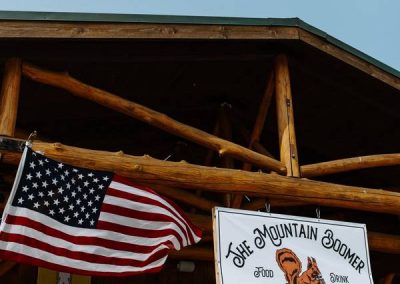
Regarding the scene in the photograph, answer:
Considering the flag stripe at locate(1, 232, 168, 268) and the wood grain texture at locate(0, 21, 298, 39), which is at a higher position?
the wood grain texture at locate(0, 21, 298, 39)

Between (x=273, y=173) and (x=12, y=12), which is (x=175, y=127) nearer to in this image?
(x=273, y=173)

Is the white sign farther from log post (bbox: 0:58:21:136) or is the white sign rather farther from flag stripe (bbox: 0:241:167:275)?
log post (bbox: 0:58:21:136)

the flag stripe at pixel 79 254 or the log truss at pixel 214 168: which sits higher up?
the log truss at pixel 214 168

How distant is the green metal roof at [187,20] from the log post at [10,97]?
0.51 m

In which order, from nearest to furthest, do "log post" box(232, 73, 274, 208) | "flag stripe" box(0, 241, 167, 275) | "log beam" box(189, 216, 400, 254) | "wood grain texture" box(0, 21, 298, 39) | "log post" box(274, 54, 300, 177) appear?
"flag stripe" box(0, 241, 167, 275) → "wood grain texture" box(0, 21, 298, 39) → "log post" box(274, 54, 300, 177) → "log post" box(232, 73, 274, 208) → "log beam" box(189, 216, 400, 254)

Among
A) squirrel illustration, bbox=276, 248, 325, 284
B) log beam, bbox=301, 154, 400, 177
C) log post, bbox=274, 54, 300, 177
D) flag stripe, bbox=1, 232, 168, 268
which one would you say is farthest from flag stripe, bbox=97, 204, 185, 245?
log beam, bbox=301, 154, 400, 177

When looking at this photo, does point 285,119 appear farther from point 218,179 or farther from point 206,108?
point 206,108

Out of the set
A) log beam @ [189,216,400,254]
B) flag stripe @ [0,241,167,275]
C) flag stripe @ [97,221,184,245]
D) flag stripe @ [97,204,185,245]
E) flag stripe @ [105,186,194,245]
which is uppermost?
log beam @ [189,216,400,254]

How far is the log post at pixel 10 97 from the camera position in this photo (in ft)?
16.9

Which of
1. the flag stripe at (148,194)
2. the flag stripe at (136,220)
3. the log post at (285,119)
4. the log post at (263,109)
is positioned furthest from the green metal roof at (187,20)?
the flag stripe at (136,220)

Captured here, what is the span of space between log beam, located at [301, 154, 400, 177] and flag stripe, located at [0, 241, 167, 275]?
2108mm

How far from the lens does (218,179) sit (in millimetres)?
5656

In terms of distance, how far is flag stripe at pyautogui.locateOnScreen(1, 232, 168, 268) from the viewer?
448 centimetres

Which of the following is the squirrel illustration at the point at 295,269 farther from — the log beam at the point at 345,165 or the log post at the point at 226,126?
the log post at the point at 226,126
